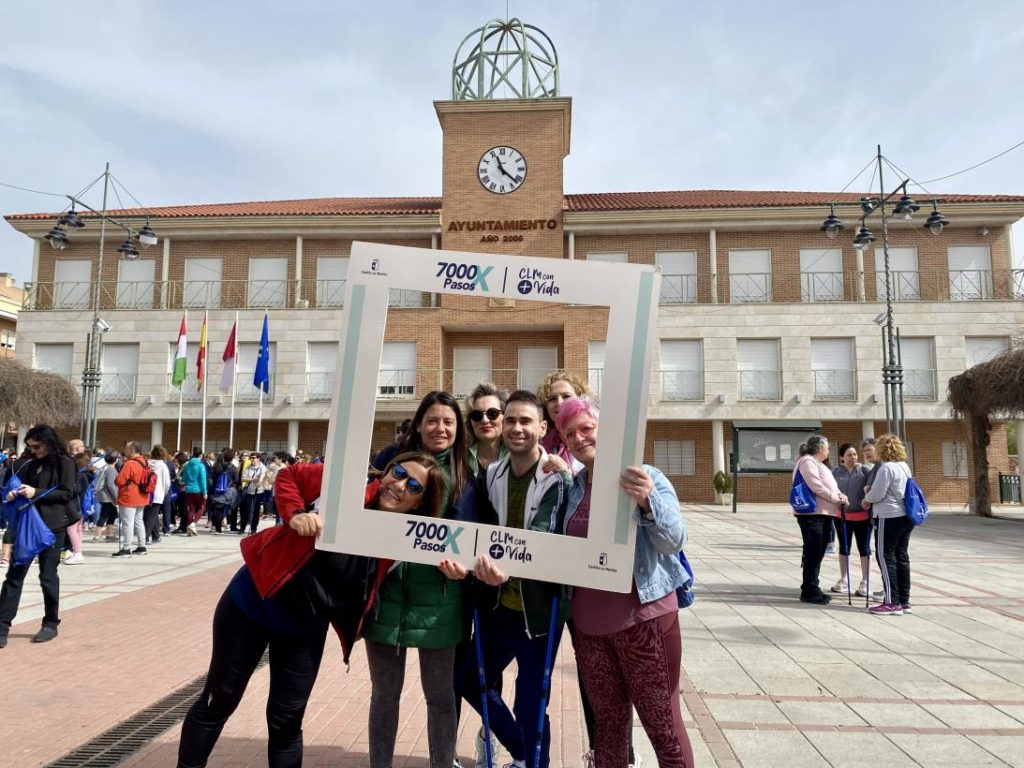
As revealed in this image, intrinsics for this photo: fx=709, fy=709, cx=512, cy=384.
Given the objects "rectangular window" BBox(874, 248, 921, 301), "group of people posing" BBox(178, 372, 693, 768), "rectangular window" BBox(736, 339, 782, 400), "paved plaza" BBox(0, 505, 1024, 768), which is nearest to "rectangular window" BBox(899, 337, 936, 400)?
"rectangular window" BBox(874, 248, 921, 301)

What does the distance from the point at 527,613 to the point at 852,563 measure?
938 centimetres

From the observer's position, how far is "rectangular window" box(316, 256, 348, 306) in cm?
2789

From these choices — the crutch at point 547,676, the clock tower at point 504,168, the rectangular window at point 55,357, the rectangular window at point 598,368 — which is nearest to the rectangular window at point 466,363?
the clock tower at point 504,168

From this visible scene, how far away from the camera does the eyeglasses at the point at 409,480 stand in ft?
9.04

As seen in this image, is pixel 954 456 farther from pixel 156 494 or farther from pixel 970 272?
pixel 156 494

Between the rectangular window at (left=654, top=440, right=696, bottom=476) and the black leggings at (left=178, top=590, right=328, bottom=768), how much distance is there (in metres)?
24.9

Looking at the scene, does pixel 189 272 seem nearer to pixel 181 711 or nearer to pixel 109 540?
pixel 109 540

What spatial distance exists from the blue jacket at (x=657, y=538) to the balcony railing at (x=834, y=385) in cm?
2565

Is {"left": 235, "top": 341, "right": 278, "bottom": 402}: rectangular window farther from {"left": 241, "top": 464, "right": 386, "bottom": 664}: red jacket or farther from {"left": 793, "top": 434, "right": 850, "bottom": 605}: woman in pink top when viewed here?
{"left": 241, "top": 464, "right": 386, "bottom": 664}: red jacket

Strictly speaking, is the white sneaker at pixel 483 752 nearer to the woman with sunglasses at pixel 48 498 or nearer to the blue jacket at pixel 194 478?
the woman with sunglasses at pixel 48 498

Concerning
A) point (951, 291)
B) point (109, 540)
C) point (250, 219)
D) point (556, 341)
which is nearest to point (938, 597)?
point (109, 540)

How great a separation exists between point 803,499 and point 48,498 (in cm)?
722

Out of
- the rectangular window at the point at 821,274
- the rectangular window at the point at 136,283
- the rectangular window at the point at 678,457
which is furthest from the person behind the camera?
the rectangular window at the point at 136,283

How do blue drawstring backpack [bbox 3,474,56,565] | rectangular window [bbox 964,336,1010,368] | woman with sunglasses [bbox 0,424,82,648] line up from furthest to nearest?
rectangular window [bbox 964,336,1010,368]
woman with sunglasses [bbox 0,424,82,648]
blue drawstring backpack [bbox 3,474,56,565]
